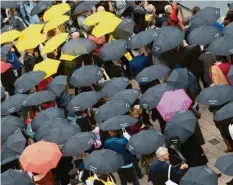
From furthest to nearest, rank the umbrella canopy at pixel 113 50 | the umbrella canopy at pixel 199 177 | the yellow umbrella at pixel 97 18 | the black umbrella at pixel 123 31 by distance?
the yellow umbrella at pixel 97 18
the black umbrella at pixel 123 31
the umbrella canopy at pixel 113 50
the umbrella canopy at pixel 199 177

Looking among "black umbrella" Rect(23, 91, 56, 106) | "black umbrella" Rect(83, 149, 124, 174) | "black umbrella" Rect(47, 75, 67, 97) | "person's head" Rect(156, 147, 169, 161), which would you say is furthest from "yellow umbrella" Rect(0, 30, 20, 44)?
"person's head" Rect(156, 147, 169, 161)

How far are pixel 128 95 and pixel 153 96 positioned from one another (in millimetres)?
621

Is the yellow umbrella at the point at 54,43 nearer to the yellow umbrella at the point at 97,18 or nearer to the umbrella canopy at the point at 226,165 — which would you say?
the yellow umbrella at the point at 97,18

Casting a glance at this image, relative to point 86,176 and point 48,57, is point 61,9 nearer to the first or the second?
point 48,57

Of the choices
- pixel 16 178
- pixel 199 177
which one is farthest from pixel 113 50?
pixel 199 177

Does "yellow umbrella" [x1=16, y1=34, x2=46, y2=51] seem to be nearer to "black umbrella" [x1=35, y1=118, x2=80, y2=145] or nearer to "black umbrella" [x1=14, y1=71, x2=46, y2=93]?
"black umbrella" [x1=14, y1=71, x2=46, y2=93]

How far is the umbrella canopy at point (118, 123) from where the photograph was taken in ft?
36.1

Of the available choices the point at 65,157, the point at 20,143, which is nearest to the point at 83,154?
the point at 65,157

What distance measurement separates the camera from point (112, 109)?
1177 centimetres

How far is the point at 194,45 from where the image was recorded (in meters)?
13.4

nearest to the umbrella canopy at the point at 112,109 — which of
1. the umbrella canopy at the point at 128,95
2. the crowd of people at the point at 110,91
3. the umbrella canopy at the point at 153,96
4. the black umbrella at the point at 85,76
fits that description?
the crowd of people at the point at 110,91

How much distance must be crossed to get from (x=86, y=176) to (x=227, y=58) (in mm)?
4223

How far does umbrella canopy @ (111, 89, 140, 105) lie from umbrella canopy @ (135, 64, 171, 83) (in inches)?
16.8

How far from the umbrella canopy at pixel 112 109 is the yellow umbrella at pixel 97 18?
464 centimetres
